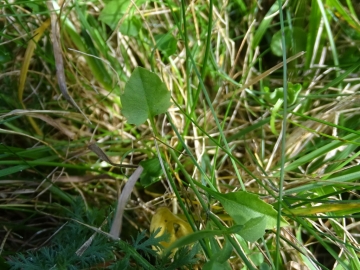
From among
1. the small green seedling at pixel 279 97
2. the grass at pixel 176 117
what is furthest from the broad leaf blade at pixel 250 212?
the small green seedling at pixel 279 97

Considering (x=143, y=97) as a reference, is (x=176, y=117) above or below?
below

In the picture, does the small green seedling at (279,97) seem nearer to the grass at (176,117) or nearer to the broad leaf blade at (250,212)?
the grass at (176,117)

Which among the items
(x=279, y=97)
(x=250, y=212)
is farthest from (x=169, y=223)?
(x=279, y=97)

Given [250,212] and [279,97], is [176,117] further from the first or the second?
[250,212]

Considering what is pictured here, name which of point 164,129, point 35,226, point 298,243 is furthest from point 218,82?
point 35,226

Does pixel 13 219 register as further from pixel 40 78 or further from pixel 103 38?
pixel 103 38
